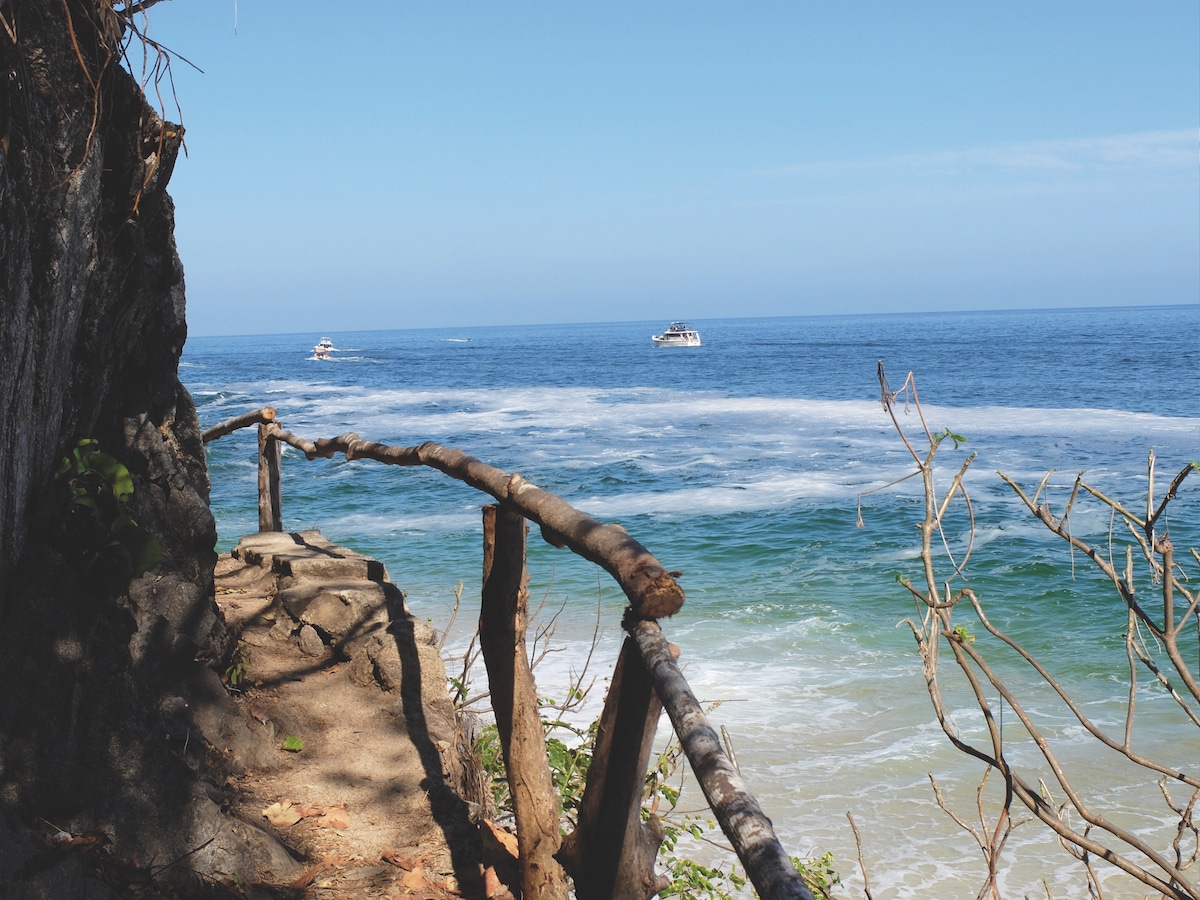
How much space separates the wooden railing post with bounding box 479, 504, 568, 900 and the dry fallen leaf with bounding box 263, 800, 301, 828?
94 cm

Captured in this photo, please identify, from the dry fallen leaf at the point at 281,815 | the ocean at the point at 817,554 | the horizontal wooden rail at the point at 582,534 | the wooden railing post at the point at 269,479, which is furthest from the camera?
the wooden railing post at the point at 269,479

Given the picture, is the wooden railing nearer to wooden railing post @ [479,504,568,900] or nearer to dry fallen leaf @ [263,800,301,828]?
wooden railing post @ [479,504,568,900]

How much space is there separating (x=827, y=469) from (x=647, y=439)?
6.81 m

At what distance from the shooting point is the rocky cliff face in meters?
2.62

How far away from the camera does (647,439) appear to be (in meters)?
27.2

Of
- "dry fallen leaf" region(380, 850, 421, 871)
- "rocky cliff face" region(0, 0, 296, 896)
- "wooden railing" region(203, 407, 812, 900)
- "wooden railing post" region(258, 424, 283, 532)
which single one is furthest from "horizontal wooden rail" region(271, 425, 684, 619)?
"wooden railing post" region(258, 424, 283, 532)

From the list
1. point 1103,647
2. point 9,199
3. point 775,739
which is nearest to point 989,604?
point 1103,647

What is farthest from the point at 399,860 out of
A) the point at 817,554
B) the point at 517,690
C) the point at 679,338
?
the point at 679,338

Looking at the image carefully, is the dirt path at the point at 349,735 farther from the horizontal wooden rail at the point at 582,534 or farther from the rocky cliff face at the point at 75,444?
the horizontal wooden rail at the point at 582,534

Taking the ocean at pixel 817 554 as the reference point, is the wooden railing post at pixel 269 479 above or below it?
above

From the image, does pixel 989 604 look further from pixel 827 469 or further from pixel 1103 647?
pixel 827 469

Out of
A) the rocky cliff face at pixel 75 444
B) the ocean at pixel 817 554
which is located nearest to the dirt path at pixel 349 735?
the rocky cliff face at pixel 75 444

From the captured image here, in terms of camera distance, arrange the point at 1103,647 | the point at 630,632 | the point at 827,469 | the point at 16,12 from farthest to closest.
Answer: the point at 827,469, the point at 1103,647, the point at 16,12, the point at 630,632

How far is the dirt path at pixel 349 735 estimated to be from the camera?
3398 mm
